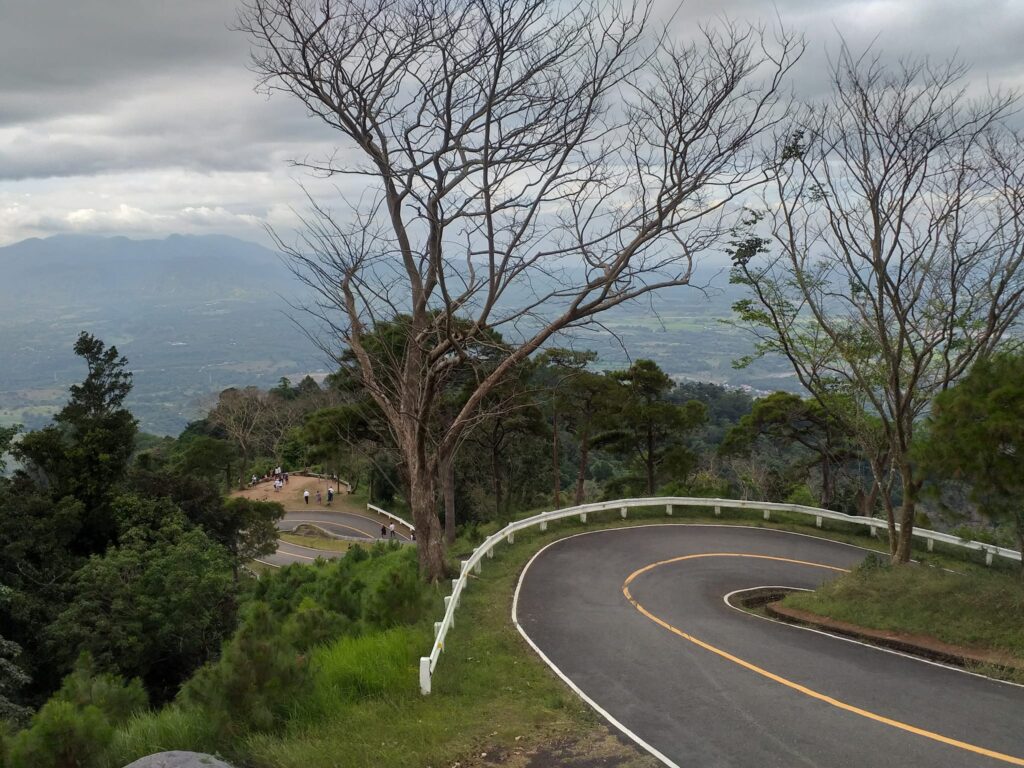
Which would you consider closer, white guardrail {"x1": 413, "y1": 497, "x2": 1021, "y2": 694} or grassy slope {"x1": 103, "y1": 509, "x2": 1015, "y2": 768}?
grassy slope {"x1": 103, "y1": 509, "x2": 1015, "y2": 768}

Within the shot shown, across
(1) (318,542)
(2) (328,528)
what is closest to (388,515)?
(2) (328,528)

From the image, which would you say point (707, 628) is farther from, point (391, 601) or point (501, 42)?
point (501, 42)

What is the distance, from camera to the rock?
5.52 m

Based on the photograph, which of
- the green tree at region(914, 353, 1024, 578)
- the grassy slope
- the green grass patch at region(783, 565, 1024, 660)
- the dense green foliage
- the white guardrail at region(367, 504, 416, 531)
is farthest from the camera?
the white guardrail at region(367, 504, 416, 531)

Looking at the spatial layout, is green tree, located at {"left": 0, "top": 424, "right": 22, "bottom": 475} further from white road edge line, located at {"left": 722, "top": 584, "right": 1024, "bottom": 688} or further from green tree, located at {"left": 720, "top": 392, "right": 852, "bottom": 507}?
green tree, located at {"left": 720, "top": 392, "right": 852, "bottom": 507}

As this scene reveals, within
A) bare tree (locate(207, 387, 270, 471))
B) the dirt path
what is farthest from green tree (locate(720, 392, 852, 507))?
bare tree (locate(207, 387, 270, 471))

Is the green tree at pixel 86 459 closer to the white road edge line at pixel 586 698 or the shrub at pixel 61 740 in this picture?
the white road edge line at pixel 586 698

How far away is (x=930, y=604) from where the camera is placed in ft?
35.0

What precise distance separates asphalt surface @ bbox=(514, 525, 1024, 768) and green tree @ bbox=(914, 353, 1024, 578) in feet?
8.87

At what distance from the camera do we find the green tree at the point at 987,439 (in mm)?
9969

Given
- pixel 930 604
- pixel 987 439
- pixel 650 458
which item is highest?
pixel 987 439

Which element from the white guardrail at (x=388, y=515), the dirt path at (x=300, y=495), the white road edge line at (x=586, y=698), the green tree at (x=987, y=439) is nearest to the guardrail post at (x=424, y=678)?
the white road edge line at (x=586, y=698)

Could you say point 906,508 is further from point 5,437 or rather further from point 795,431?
point 5,437

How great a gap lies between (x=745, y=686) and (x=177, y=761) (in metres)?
5.86
